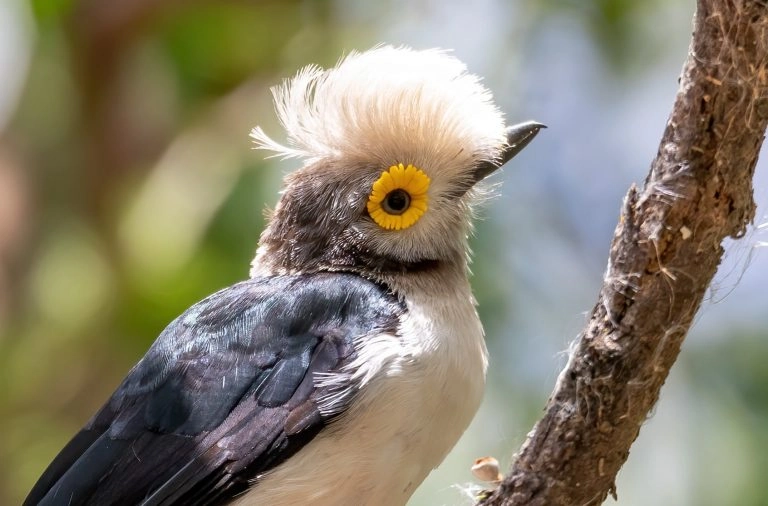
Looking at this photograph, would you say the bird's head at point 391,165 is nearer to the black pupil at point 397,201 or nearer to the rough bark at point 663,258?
the black pupil at point 397,201

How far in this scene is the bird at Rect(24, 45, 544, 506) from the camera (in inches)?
136

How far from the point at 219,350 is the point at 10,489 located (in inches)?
161

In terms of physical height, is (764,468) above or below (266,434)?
above

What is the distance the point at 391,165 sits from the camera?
13.7 ft

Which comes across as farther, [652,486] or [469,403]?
[652,486]

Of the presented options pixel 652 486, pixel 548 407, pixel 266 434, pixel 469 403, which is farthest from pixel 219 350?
pixel 652 486

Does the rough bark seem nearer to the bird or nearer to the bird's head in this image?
the bird

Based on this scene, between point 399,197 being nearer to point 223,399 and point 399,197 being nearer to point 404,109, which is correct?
point 404,109

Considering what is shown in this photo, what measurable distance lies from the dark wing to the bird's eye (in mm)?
344

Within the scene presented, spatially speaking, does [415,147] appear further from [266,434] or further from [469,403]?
[266,434]

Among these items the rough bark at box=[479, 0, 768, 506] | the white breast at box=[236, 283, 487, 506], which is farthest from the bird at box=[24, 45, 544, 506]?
the rough bark at box=[479, 0, 768, 506]

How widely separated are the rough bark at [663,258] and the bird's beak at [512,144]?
1239mm

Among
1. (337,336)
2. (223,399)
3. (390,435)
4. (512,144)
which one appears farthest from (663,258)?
(223,399)

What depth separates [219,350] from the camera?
3781mm
